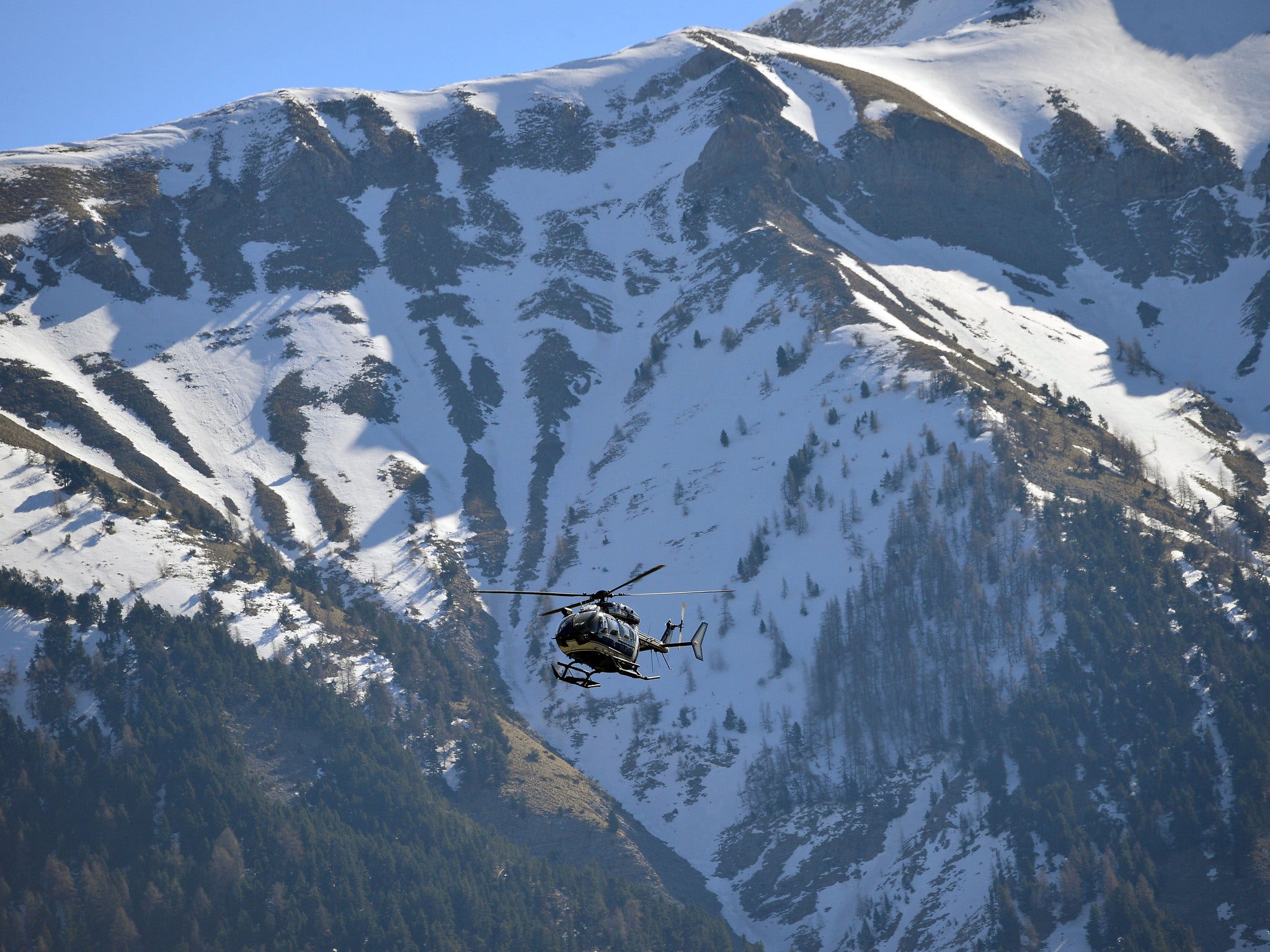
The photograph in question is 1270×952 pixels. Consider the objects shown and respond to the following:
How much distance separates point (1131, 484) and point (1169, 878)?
5854 centimetres

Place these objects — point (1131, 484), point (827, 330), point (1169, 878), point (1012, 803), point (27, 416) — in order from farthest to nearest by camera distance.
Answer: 1. point (827, 330)
2. point (27, 416)
3. point (1131, 484)
4. point (1012, 803)
5. point (1169, 878)

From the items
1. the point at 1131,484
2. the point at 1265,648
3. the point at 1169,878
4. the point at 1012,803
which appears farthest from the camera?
the point at 1131,484

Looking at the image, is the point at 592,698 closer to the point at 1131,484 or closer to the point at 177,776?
the point at 177,776

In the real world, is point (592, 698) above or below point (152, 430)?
below

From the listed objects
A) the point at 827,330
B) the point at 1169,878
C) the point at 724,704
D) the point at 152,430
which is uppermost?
the point at 152,430

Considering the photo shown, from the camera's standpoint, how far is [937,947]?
11900 centimetres

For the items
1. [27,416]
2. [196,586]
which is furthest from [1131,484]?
[27,416]

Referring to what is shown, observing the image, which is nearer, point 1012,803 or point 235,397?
point 1012,803

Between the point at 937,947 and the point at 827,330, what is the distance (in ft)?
320

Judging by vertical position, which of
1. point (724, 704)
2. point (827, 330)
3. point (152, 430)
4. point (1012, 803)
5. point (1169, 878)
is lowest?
point (1169, 878)

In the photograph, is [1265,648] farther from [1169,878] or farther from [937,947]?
[937,947]

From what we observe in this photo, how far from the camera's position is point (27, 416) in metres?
173

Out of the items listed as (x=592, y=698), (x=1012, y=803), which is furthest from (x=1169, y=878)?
(x=592, y=698)

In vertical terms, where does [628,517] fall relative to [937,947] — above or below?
above
